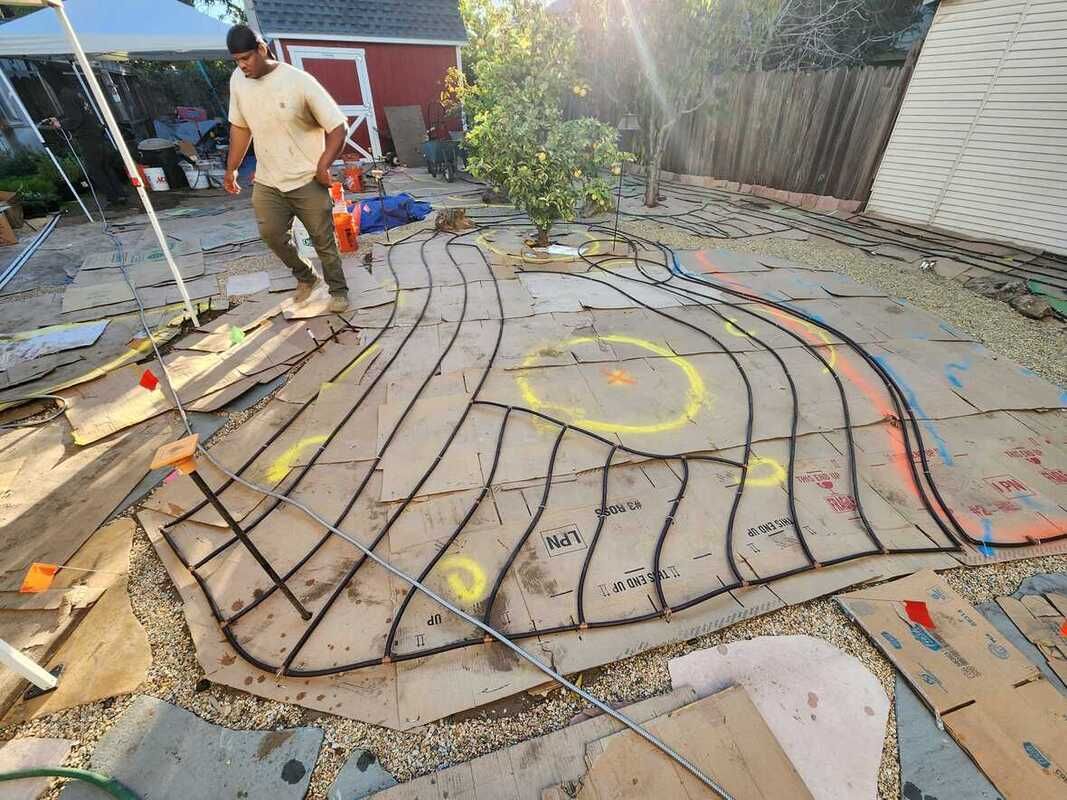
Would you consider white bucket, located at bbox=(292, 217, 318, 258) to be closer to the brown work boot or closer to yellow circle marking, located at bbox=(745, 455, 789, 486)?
the brown work boot

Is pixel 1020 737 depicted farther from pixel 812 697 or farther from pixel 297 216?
pixel 297 216

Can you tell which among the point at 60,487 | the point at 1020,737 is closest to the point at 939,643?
the point at 1020,737

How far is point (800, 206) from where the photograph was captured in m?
8.14

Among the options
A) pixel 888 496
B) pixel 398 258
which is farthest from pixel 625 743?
pixel 398 258

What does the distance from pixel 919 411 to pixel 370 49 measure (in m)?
12.9

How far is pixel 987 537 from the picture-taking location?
2.34 metres

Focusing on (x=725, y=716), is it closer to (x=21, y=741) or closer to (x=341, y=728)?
(x=341, y=728)

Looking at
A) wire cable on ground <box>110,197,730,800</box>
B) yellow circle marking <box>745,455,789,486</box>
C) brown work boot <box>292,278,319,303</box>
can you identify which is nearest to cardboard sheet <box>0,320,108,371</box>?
brown work boot <box>292,278,319,303</box>

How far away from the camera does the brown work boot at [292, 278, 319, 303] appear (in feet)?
14.6

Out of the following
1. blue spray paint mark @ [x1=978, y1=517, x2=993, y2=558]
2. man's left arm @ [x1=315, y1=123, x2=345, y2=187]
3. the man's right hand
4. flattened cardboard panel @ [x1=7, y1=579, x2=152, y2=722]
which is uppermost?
man's left arm @ [x1=315, y1=123, x2=345, y2=187]

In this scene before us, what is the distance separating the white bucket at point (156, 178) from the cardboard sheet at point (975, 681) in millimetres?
12431

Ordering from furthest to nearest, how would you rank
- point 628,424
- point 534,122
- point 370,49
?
point 370,49
point 534,122
point 628,424

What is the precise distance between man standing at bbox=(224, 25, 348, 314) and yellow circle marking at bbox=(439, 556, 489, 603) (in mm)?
3211

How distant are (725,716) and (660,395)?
2.02 meters
